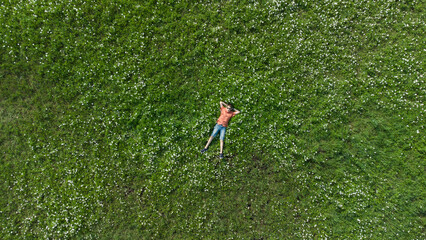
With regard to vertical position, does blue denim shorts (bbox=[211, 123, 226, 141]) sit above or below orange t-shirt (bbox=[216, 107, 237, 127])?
below

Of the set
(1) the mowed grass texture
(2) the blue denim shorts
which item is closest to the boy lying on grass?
(2) the blue denim shorts

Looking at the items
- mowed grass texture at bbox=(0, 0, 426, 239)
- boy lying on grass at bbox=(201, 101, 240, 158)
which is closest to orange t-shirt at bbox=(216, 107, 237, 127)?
boy lying on grass at bbox=(201, 101, 240, 158)

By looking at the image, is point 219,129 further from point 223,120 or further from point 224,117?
point 224,117

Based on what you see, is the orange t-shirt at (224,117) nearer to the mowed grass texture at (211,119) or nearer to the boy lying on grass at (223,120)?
the boy lying on grass at (223,120)

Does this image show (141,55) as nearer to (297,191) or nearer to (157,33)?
(157,33)

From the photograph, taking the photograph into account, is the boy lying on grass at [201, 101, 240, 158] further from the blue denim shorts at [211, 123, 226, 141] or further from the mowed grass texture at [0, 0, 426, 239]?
the mowed grass texture at [0, 0, 426, 239]

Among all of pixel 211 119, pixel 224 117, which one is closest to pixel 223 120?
pixel 224 117

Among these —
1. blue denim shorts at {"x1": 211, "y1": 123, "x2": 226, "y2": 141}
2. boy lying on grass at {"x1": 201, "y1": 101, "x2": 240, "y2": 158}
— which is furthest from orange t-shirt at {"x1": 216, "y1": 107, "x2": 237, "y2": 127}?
blue denim shorts at {"x1": 211, "y1": 123, "x2": 226, "y2": 141}

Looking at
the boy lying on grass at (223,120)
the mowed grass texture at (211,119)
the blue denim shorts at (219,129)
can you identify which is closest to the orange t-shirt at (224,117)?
the boy lying on grass at (223,120)
